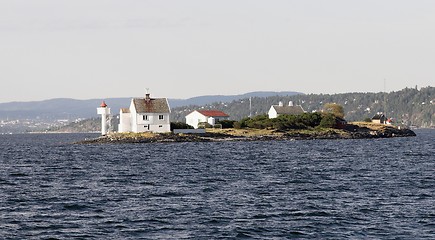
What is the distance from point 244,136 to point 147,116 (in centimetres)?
2025

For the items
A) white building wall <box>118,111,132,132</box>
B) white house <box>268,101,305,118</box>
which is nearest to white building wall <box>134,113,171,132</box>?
white building wall <box>118,111,132,132</box>

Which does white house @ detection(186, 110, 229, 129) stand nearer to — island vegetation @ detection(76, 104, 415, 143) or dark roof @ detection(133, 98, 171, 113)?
island vegetation @ detection(76, 104, 415, 143)

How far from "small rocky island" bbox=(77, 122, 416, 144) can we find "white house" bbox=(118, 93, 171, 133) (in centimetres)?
243

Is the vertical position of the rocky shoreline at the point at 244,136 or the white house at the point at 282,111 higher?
the white house at the point at 282,111

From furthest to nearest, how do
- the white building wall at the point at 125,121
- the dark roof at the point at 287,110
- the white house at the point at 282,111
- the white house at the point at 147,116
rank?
1. the dark roof at the point at 287,110
2. the white house at the point at 282,111
3. the white building wall at the point at 125,121
4. the white house at the point at 147,116

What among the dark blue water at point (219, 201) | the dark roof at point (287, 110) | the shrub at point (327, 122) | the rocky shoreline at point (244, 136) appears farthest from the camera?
the dark roof at point (287, 110)

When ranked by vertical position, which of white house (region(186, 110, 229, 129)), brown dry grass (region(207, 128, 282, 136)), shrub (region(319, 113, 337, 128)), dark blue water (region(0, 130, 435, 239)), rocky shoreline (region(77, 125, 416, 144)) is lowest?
dark blue water (region(0, 130, 435, 239))

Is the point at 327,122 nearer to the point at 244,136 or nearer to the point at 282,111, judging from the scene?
the point at 282,111

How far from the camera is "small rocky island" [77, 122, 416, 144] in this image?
14100 cm

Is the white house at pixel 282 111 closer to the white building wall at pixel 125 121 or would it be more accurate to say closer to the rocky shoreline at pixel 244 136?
the rocky shoreline at pixel 244 136

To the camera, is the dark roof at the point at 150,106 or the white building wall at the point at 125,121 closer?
the dark roof at the point at 150,106

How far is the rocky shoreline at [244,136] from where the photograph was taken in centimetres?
14062

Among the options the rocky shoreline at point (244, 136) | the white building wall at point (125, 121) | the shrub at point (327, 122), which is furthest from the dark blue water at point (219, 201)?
the shrub at point (327, 122)

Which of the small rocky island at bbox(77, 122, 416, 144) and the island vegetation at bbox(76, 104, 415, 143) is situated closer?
the small rocky island at bbox(77, 122, 416, 144)
